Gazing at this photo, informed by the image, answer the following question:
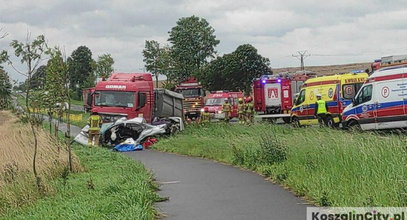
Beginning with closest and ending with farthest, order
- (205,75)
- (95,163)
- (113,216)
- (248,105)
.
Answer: (113,216), (95,163), (248,105), (205,75)

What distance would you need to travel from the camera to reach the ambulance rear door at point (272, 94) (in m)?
33.0

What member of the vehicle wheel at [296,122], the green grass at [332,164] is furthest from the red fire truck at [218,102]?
the green grass at [332,164]

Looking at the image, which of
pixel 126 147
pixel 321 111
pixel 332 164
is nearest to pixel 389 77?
pixel 321 111

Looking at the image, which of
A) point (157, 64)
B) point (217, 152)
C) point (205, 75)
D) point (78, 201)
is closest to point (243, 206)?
point (78, 201)

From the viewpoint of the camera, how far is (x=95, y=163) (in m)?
15.4

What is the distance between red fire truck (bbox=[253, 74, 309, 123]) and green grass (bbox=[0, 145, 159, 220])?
20.9 metres

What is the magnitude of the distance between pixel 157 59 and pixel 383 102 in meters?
58.1

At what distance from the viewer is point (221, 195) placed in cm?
950

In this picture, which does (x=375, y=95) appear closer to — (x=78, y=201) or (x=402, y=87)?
(x=402, y=87)

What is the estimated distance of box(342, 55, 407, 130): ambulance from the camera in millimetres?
17312

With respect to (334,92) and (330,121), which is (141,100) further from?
(334,92)

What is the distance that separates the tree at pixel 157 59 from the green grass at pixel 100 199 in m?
59.9

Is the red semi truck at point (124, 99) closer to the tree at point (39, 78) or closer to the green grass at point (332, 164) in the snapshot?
the tree at point (39, 78)

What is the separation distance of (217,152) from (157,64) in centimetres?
5835
